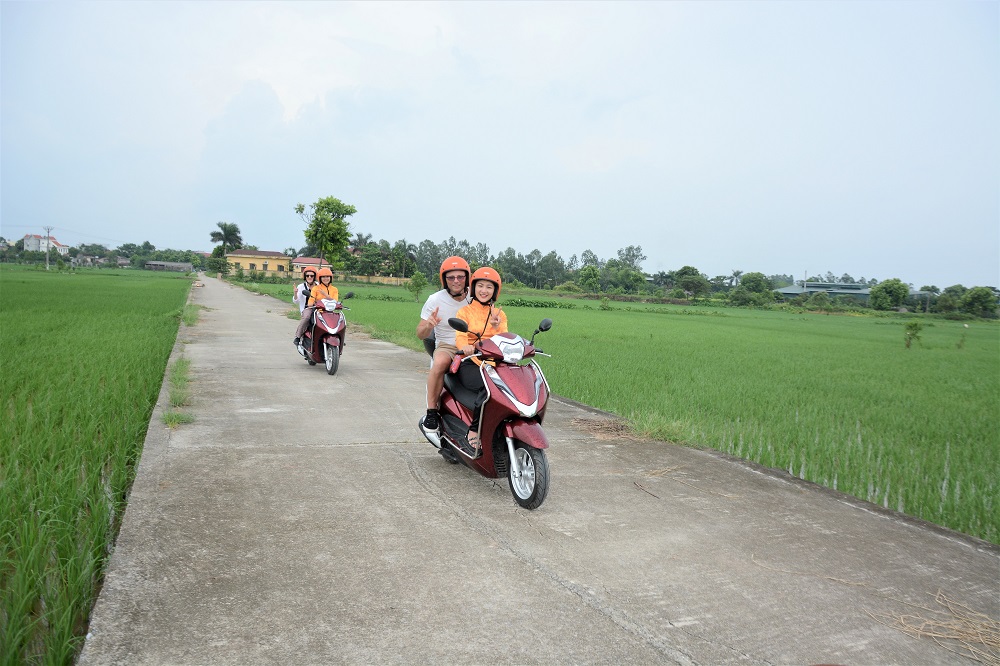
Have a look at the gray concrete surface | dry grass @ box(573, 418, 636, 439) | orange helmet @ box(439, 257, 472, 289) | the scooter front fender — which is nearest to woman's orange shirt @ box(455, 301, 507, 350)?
orange helmet @ box(439, 257, 472, 289)

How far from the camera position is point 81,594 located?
2377 mm

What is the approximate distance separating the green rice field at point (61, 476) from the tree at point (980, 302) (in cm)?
6040

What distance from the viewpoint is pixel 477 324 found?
4.00 metres

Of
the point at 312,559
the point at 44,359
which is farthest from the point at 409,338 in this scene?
the point at 312,559

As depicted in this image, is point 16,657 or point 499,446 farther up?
point 499,446

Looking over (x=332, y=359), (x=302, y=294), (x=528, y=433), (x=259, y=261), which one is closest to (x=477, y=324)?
(x=528, y=433)

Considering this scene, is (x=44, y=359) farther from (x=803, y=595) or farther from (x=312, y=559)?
(x=803, y=595)

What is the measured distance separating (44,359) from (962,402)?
11663 millimetres

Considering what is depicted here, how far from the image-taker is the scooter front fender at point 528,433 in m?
3.44

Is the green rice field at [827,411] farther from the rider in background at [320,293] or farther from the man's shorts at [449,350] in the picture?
the rider in background at [320,293]

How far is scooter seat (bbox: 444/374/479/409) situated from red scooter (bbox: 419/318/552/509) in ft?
0.06

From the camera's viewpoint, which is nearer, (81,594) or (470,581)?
(81,594)

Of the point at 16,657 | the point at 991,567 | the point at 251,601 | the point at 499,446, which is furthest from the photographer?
the point at 499,446

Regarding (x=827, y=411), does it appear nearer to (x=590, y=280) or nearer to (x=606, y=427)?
(x=606, y=427)
